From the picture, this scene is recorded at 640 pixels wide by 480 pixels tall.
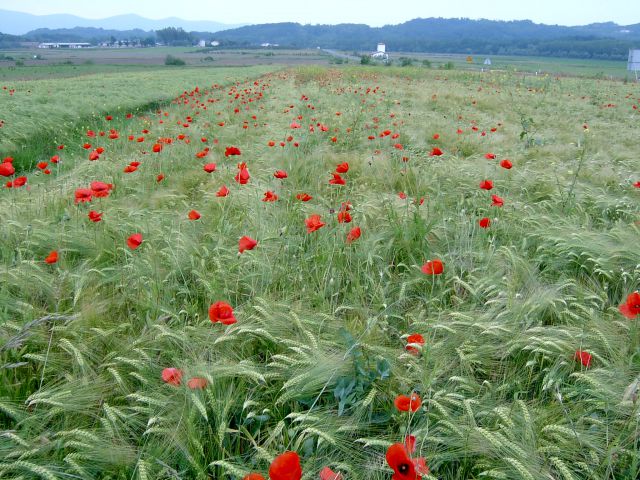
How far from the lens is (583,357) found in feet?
5.61

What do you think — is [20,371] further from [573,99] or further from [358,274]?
[573,99]

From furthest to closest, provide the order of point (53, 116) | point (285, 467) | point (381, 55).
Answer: point (381, 55), point (53, 116), point (285, 467)

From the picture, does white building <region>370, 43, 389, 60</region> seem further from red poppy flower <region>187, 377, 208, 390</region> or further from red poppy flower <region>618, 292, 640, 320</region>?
red poppy flower <region>187, 377, 208, 390</region>

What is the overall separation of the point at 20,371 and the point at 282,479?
4.45ft

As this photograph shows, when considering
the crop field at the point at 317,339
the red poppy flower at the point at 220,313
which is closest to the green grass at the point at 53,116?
the crop field at the point at 317,339

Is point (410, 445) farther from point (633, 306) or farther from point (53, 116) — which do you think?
point (53, 116)

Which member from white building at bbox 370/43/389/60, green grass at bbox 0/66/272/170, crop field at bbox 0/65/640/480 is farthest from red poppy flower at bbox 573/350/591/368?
white building at bbox 370/43/389/60

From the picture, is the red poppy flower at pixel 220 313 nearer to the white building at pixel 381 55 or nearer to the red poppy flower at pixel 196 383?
the red poppy flower at pixel 196 383

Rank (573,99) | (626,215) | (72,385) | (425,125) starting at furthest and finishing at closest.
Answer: (573,99) < (425,125) < (626,215) < (72,385)

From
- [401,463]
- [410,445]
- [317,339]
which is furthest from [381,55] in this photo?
[401,463]

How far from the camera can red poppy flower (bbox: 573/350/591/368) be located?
167cm

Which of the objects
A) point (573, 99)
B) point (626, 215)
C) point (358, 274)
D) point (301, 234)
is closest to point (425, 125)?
point (626, 215)

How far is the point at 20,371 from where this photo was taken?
177 centimetres

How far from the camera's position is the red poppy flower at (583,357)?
167 cm
